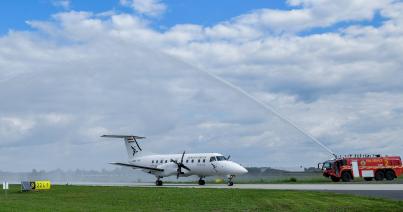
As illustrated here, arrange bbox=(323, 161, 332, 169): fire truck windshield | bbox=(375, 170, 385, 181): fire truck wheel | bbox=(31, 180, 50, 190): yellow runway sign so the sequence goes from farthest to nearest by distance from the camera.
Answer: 1. bbox=(323, 161, 332, 169): fire truck windshield
2. bbox=(375, 170, 385, 181): fire truck wheel
3. bbox=(31, 180, 50, 190): yellow runway sign

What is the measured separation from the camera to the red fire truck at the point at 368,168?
179ft

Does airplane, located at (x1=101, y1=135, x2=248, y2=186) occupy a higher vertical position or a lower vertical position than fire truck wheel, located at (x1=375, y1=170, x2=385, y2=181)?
higher

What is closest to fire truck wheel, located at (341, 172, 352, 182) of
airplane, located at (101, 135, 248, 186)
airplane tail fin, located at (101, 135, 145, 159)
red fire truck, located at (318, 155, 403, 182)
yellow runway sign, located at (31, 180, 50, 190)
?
red fire truck, located at (318, 155, 403, 182)

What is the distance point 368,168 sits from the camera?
5462 cm

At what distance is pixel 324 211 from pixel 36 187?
30.3 meters

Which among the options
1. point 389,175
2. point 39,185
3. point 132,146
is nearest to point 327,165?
point 389,175

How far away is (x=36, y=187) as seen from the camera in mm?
44531

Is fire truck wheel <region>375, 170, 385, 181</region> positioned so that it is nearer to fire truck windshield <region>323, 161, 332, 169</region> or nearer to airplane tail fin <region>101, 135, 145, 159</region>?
fire truck windshield <region>323, 161, 332, 169</region>

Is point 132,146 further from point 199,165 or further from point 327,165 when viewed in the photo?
point 327,165

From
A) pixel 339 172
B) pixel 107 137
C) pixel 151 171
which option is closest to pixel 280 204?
pixel 339 172

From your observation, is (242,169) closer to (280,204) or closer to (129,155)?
(129,155)

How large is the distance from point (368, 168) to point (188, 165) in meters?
18.9

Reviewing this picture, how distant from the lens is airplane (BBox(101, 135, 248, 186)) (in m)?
53.2

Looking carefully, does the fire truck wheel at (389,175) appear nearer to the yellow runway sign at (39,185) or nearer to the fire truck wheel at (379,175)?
the fire truck wheel at (379,175)
